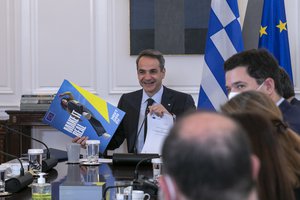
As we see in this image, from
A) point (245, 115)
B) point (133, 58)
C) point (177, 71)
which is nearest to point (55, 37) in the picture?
point (133, 58)

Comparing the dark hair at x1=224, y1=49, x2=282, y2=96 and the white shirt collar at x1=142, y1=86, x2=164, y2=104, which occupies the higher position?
the dark hair at x1=224, y1=49, x2=282, y2=96

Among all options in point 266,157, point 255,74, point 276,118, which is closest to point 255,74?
point 255,74

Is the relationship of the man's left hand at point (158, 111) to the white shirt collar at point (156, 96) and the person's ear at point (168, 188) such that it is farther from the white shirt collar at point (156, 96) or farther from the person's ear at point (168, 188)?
the person's ear at point (168, 188)

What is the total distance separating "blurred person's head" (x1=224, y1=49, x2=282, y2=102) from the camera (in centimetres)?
229

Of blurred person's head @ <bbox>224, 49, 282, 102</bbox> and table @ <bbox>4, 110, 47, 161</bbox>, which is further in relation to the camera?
table @ <bbox>4, 110, 47, 161</bbox>

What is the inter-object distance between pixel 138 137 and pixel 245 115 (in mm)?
2584

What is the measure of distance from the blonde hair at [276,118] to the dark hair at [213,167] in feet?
2.30

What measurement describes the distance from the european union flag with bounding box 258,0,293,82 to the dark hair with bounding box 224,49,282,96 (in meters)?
2.00

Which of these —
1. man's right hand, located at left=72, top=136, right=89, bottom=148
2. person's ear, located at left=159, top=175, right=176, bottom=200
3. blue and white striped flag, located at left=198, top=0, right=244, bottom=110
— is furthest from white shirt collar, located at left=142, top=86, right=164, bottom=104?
person's ear, located at left=159, top=175, right=176, bottom=200

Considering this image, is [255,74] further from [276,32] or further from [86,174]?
[276,32]

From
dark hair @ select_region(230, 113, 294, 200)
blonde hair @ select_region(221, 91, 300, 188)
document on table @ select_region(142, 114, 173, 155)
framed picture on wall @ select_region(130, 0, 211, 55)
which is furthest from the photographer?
framed picture on wall @ select_region(130, 0, 211, 55)

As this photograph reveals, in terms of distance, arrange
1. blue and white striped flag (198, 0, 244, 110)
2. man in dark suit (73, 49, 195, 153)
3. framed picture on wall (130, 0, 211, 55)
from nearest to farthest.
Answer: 1. man in dark suit (73, 49, 195, 153)
2. blue and white striped flag (198, 0, 244, 110)
3. framed picture on wall (130, 0, 211, 55)

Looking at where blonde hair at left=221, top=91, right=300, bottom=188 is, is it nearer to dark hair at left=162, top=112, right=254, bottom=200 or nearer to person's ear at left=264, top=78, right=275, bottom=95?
dark hair at left=162, top=112, right=254, bottom=200

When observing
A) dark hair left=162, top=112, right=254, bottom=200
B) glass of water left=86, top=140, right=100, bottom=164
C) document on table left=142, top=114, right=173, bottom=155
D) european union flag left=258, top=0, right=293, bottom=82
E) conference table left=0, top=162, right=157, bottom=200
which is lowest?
conference table left=0, top=162, right=157, bottom=200
